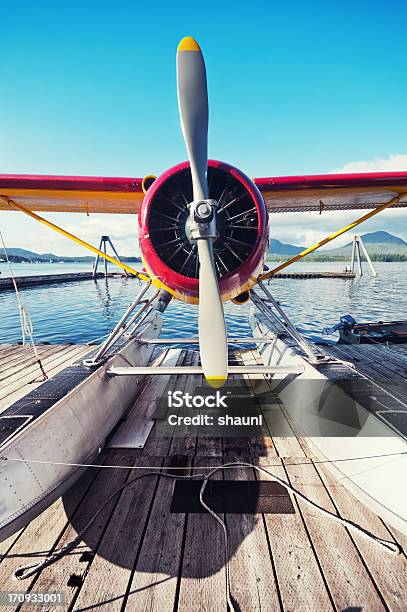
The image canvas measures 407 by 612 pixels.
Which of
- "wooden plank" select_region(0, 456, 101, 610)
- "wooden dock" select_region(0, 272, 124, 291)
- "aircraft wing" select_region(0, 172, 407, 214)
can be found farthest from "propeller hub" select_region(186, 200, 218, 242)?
"wooden dock" select_region(0, 272, 124, 291)

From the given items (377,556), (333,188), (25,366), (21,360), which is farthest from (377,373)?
(21,360)

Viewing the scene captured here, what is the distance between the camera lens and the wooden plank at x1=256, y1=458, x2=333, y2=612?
1872 millimetres

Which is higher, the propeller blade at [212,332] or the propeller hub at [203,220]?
the propeller hub at [203,220]

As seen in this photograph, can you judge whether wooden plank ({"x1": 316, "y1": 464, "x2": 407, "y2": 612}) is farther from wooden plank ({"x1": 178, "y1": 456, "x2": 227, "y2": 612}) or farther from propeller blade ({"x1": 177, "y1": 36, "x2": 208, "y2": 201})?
propeller blade ({"x1": 177, "y1": 36, "x2": 208, "y2": 201})

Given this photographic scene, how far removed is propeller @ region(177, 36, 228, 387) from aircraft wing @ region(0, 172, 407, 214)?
1489mm

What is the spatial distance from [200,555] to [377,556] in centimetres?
138

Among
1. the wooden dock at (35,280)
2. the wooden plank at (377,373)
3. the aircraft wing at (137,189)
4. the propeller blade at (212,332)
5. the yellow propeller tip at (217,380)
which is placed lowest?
the wooden dock at (35,280)

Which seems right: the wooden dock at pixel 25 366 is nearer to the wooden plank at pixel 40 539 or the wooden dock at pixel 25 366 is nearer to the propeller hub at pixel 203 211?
the wooden plank at pixel 40 539

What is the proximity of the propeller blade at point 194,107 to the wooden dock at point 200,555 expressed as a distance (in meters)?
3.11

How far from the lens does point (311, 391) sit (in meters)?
3.67

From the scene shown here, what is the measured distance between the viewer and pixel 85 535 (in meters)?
2.36

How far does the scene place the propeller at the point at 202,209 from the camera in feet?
8.86

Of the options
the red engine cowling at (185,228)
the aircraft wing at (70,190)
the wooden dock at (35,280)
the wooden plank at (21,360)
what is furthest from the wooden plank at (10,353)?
the wooden dock at (35,280)

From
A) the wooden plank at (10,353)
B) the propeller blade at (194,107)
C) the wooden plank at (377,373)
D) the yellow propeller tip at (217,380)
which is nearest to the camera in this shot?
the yellow propeller tip at (217,380)
